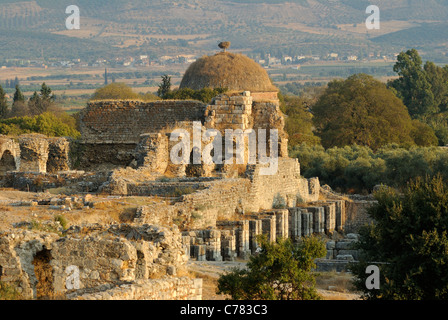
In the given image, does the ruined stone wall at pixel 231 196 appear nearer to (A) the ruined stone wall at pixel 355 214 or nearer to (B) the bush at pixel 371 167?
(A) the ruined stone wall at pixel 355 214

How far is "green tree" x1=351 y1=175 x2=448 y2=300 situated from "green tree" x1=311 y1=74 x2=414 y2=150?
1695 inches

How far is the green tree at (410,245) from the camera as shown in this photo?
2033 cm

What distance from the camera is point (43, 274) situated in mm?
16516

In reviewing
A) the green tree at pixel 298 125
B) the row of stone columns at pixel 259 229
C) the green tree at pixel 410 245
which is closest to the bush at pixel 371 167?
the row of stone columns at pixel 259 229

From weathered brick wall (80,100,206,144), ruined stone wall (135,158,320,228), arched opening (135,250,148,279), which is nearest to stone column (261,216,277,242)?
ruined stone wall (135,158,320,228)

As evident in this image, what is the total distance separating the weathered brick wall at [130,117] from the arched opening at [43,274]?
21758mm

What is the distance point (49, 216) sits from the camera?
21.6 m

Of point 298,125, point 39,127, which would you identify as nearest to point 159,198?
point 39,127

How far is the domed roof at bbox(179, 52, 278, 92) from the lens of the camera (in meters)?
66.0

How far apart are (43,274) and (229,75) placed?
167 feet
